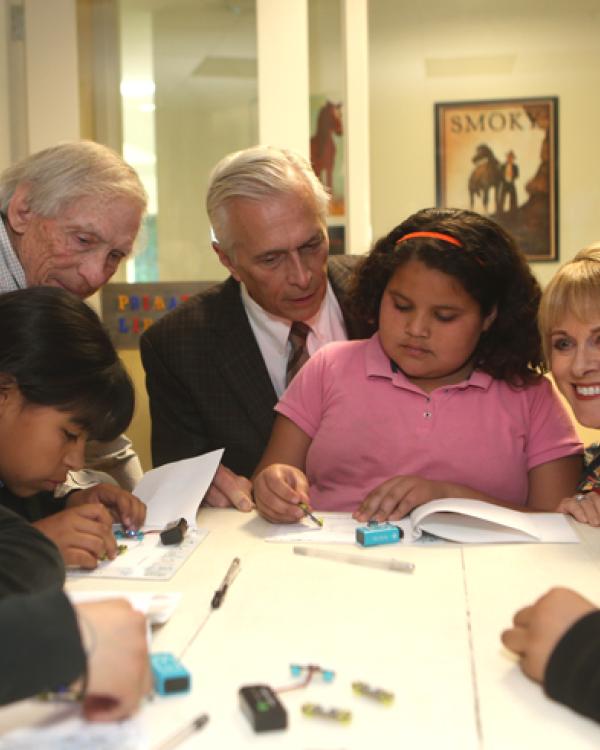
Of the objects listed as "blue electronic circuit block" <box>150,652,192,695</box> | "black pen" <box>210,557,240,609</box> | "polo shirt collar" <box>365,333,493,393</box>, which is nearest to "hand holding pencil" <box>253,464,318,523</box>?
"black pen" <box>210,557,240,609</box>

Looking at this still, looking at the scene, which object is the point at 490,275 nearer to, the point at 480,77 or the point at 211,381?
the point at 211,381

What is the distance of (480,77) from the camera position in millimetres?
3422

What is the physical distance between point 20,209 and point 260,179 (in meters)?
0.60

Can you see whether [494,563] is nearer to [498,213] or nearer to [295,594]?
[295,594]

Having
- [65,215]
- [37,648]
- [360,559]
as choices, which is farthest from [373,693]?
[65,215]

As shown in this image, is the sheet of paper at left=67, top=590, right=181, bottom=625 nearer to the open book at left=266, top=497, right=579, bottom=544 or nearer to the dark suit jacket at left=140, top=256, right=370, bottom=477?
the open book at left=266, top=497, right=579, bottom=544

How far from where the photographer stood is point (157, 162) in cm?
341

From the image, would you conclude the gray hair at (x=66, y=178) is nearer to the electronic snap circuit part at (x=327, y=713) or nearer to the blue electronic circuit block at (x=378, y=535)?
the blue electronic circuit block at (x=378, y=535)

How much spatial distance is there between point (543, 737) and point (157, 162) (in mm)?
3029

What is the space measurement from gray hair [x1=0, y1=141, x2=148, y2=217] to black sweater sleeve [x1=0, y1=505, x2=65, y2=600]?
35.7 inches

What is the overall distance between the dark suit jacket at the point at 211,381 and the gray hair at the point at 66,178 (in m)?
0.51

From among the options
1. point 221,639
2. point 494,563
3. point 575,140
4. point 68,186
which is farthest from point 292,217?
point 575,140

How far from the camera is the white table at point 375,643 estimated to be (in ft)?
2.43

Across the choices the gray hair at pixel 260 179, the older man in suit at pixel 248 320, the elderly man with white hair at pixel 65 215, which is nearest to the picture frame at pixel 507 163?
the older man in suit at pixel 248 320
